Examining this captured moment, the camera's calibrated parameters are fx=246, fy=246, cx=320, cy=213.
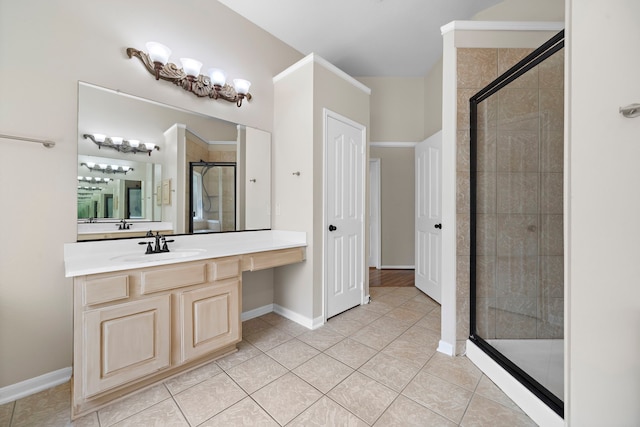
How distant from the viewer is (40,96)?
150 cm

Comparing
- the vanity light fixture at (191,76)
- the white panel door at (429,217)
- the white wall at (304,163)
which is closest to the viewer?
the vanity light fixture at (191,76)

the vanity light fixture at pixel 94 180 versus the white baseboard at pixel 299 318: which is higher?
the vanity light fixture at pixel 94 180

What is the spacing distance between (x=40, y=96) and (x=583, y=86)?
2.80 metres

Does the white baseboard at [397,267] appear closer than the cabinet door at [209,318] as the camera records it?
No

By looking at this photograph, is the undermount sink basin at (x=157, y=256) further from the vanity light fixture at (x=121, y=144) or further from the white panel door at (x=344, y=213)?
the white panel door at (x=344, y=213)

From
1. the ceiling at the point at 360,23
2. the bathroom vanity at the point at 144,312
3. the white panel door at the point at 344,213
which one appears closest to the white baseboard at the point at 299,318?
the white panel door at the point at 344,213

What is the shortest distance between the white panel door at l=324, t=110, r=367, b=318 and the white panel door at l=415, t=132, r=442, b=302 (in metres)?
0.92

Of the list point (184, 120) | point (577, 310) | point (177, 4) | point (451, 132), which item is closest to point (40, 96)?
point (184, 120)

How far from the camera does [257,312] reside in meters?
2.62

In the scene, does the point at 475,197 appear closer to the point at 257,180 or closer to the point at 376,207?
the point at 257,180

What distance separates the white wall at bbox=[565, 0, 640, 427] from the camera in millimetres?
911

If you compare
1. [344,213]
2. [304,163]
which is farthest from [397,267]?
[304,163]

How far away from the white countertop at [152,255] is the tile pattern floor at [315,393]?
31.1 inches

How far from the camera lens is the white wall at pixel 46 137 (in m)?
1.42
